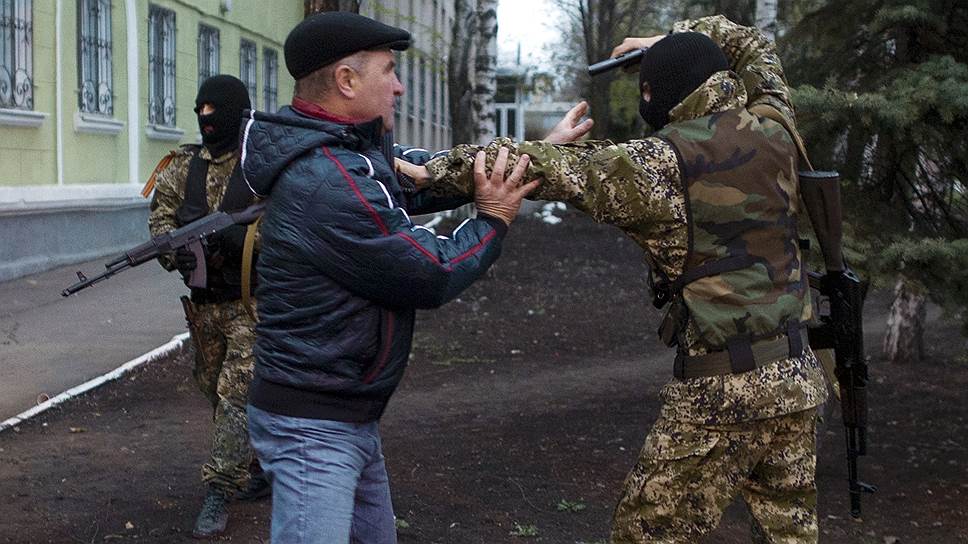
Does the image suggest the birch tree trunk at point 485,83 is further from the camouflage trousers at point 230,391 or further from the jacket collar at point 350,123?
Result: the jacket collar at point 350,123

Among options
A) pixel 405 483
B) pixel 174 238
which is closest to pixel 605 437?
pixel 405 483

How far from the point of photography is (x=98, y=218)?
550 inches

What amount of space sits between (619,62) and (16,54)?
384 inches

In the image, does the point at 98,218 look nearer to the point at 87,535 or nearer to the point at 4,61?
the point at 4,61

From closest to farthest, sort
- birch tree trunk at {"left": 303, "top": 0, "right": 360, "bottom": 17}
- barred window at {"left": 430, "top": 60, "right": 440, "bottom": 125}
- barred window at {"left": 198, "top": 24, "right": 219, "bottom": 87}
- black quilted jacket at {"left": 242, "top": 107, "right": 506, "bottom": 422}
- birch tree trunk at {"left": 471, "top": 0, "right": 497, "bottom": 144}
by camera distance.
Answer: black quilted jacket at {"left": 242, "top": 107, "right": 506, "bottom": 422}
birch tree trunk at {"left": 303, "top": 0, "right": 360, "bottom": 17}
birch tree trunk at {"left": 471, "top": 0, "right": 497, "bottom": 144}
barred window at {"left": 198, "top": 24, "right": 219, "bottom": 87}
barred window at {"left": 430, "top": 60, "right": 440, "bottom": 125}

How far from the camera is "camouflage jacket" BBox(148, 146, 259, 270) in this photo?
5492 mm

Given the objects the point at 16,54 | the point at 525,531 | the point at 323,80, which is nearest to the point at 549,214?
the point at 16,54

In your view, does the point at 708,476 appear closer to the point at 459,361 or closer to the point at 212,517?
the point at 212,517

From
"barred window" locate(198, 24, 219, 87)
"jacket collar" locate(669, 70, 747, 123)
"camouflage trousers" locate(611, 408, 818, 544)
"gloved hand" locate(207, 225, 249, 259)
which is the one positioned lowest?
"camouflage trousers" locate(611, 408, 818, 544)

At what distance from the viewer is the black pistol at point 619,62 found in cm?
404

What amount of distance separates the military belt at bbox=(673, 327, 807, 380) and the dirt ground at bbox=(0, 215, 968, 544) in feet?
5.97

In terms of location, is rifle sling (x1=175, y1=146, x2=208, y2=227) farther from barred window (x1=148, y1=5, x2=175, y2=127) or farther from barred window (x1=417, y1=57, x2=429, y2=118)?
barred window (x1=417, y1=57, x2=429, y2=118)

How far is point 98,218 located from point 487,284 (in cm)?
464

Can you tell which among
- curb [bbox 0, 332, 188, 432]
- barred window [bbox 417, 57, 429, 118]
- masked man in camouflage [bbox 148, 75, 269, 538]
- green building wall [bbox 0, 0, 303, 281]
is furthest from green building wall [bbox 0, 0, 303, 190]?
barred window [bbox 417, 57, 429, 118]
